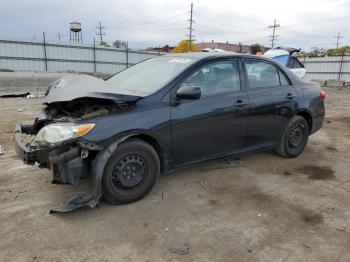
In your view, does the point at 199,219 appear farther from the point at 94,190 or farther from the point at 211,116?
the point at 211,116

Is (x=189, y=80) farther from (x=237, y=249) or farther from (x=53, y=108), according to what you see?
(x=237, y=249)

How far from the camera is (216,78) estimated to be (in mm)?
4188

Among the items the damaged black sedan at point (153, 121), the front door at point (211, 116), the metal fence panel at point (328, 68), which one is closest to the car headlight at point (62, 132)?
the damaged black sedan at point (153, 121)

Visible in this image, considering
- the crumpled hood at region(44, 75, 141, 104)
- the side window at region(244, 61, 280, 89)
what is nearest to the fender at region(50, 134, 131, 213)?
the crumpled hood at region(44, 75, 141, 104)

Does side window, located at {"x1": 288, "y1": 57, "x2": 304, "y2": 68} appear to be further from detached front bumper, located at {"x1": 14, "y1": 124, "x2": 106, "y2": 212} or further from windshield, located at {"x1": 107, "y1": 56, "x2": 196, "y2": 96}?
detached front bumper, located at {"x1": 14, "y1": 124, "x2": 106, "y2": 212}

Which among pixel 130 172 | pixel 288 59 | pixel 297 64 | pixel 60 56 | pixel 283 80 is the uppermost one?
pixel 60 56

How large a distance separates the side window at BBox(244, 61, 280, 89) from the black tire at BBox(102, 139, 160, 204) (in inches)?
74.3

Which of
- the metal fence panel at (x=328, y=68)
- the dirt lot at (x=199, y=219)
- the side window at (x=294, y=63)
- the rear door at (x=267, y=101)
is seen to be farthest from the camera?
the metal fence panel at (x=328, y=68)

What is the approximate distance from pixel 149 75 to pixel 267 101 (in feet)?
5.77

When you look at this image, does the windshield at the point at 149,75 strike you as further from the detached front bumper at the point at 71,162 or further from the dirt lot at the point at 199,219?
the dirt lot at the point at 199,219

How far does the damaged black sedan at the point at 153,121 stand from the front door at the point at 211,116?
1cm

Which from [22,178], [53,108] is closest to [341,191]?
[53,108]

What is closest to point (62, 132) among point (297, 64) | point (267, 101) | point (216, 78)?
point (216, 78)

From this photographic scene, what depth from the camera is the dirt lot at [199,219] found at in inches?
109
